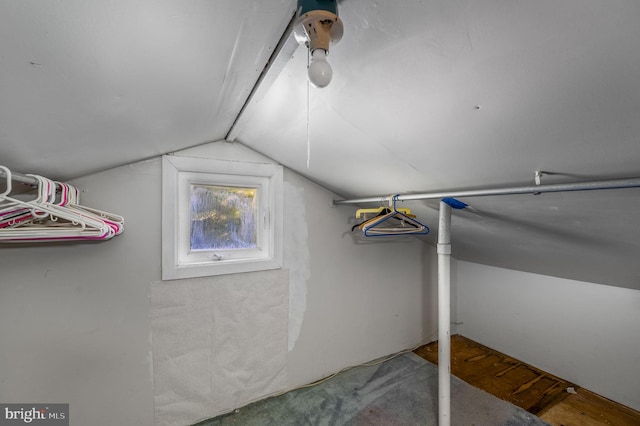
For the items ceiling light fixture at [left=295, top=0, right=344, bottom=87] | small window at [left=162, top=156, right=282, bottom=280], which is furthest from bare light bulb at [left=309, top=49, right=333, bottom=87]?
small window at [left=162, top=156, right=282, bottom=280]

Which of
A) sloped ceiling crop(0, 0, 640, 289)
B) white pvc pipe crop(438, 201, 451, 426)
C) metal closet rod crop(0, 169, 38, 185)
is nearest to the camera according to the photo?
sloped ceiling crop(0, 0, 640, 289)

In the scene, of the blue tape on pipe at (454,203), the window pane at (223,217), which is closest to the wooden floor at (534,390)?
the blue tape on pipe at (454,203)

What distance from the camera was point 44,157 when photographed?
3.10ft

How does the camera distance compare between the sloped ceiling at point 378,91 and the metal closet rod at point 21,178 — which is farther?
the metal closet rod at point 21,178

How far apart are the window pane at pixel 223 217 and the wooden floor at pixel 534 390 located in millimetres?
1977

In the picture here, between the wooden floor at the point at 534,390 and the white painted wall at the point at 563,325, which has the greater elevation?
the white painted wall at the point at 563,325

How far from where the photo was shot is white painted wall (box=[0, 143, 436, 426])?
4.11 feet

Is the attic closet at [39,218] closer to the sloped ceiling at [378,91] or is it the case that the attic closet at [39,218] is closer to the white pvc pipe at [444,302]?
the sloped ceiling at [378,91]

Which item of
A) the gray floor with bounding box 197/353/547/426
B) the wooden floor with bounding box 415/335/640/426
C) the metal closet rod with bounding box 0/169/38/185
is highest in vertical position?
the metal closet rod with bounding box 0/169/38/185

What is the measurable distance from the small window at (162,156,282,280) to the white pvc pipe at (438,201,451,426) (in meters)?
1.03

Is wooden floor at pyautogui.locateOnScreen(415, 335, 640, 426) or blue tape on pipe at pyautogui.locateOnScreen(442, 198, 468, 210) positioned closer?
blue tape on pipe at pyautogui.locateOnScreen(442, 198, 468, 210)

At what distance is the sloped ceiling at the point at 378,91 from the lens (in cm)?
51

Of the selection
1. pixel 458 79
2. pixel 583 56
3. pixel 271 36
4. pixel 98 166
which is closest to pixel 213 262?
pixel 98 166

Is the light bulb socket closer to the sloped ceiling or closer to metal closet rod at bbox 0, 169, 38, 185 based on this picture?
the sloped ceiling
